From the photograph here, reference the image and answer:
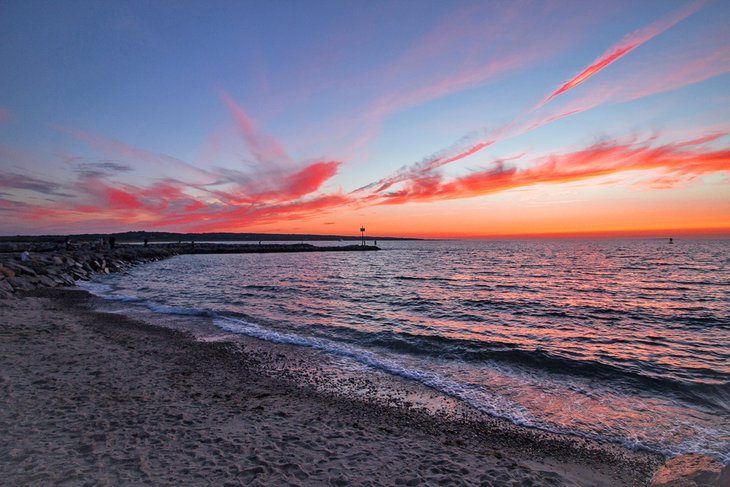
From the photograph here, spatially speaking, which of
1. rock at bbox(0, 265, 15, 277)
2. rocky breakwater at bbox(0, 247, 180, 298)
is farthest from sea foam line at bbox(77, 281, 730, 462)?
rock at bbox(0, 265, 15, 277)

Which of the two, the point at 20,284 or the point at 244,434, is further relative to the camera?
the point at 20,284

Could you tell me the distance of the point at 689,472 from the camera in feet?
17.7

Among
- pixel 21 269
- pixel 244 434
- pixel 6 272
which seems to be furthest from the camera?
pixel 21 269

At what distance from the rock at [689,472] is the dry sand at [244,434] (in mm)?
216

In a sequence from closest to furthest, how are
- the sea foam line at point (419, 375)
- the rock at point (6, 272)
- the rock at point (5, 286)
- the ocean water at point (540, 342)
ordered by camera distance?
1. the sea foam line at point (419, 375)
2. the ocean water at point (540, 342)
3. the rock at point (5, 286)
4. the rock at point (6, 272)

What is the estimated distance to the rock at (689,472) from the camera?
16.5 ft

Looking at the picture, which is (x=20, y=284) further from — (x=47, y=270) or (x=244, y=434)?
(x=244, y=434)

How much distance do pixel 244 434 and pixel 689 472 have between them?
697 cm

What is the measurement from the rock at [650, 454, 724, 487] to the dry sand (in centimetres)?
22

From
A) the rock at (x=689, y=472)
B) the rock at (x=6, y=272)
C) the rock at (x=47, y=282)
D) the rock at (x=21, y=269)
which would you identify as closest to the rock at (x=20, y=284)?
the rock at (x=6, y=272)

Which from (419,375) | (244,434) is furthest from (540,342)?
(244,434)

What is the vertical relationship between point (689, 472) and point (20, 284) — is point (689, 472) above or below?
below

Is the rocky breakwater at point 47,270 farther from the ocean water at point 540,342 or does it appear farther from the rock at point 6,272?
the ocean water at point 540,342

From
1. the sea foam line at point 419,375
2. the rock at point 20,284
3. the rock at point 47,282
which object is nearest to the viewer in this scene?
the sea foam line at point 419,375
